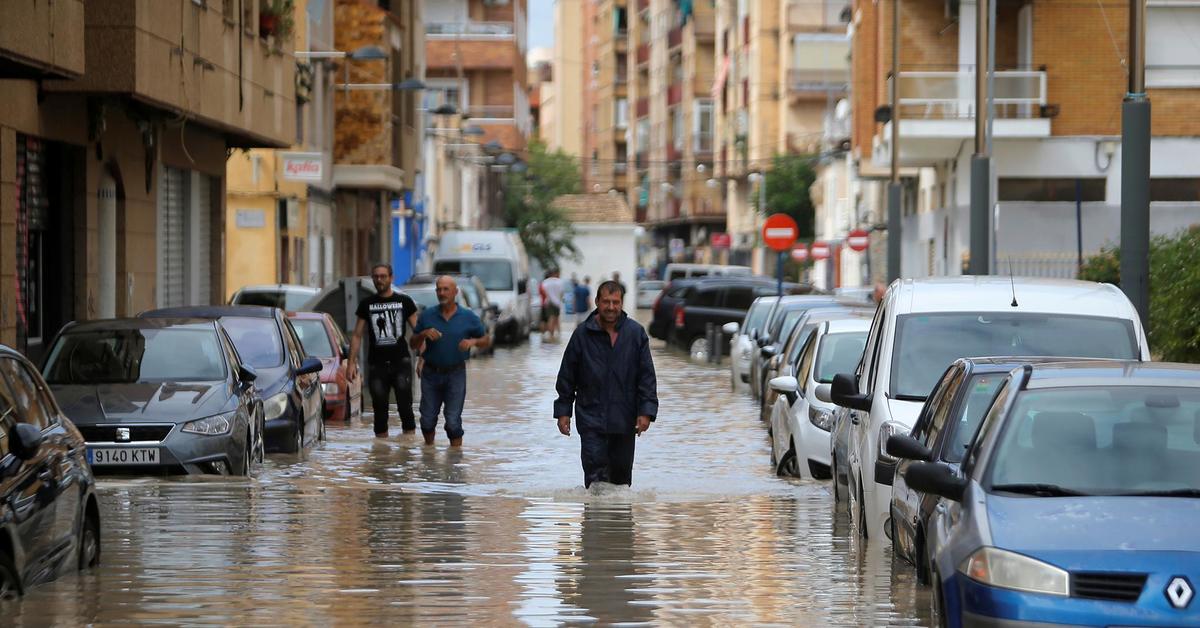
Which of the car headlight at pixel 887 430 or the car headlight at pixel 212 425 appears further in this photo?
the car headlight at pixel 212 425

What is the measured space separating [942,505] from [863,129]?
4533 centimetres

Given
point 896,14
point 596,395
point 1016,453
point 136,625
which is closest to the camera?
point 1016,453

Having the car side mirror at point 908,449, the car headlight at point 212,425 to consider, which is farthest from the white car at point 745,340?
the car side mirror at point 908,449

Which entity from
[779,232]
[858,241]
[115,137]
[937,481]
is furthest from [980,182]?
[858,241]

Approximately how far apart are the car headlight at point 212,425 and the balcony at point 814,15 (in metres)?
72.5

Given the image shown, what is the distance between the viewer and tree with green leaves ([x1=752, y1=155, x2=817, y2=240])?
290 ft

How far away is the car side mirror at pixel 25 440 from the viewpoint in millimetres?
9312

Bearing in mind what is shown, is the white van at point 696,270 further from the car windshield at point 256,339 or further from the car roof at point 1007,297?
the car roof at point 1007,297

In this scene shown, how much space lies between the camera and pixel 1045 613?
7.11 metres

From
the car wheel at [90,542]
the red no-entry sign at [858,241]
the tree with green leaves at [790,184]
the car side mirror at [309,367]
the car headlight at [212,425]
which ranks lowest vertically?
the car wheel at [90,542]

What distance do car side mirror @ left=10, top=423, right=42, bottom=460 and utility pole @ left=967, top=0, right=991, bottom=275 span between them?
21.3 meters

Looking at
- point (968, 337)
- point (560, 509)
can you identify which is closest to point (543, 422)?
point (560, 509)

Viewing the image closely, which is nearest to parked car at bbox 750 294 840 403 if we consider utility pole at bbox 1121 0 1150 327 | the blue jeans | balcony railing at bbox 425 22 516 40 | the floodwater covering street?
the blue jeans

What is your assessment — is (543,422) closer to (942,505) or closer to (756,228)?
(942,505)
